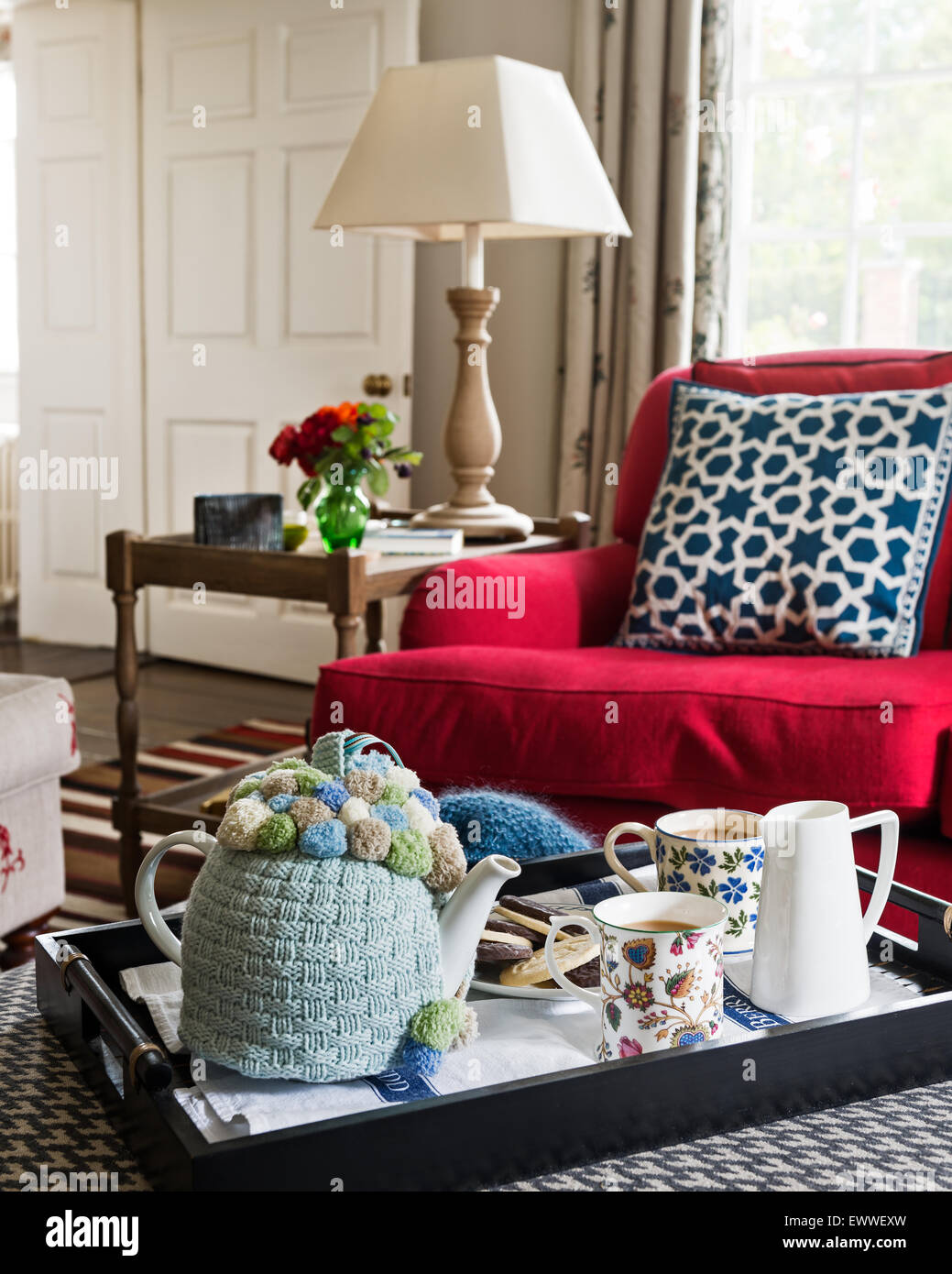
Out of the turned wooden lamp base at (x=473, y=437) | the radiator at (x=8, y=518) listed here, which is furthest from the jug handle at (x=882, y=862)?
the radiator at (x=8, y=518)

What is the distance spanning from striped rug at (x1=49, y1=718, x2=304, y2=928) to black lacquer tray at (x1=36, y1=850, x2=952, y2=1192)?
1.14 metres

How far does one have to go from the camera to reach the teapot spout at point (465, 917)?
2.52 ft

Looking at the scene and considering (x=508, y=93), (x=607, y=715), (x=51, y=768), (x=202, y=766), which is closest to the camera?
(x=607, y=715)

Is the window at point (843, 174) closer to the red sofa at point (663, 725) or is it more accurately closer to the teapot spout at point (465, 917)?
the red sofa at point (663, 725)

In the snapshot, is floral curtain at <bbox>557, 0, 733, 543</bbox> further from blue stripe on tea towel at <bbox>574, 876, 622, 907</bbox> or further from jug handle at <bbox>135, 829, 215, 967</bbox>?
jug handle at <bbox>135, 829, 215, 967</bbox>

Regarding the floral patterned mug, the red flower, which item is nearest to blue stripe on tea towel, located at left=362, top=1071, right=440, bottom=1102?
the floral patterned mug

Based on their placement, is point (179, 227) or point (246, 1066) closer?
point (246, 1066)

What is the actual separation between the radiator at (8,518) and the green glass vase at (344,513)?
293 cm

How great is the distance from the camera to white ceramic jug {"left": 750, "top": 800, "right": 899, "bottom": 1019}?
832mm

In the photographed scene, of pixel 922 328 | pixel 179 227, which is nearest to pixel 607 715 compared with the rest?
pixel 922 328

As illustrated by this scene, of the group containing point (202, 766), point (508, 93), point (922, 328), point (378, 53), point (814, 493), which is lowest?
point (202, 766)

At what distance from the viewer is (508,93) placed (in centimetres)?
220

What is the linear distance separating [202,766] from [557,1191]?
2.49 meters
